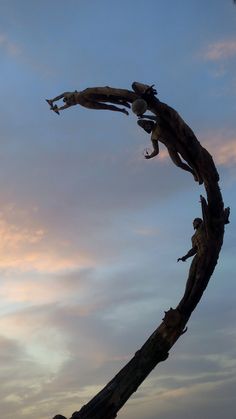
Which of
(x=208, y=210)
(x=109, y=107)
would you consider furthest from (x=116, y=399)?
(x=109, y=107)

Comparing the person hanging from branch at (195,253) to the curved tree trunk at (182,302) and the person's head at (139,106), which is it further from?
the person's head at (139,106)

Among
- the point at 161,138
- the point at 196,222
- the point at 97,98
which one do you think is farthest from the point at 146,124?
the point at 196,222

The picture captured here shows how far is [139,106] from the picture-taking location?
7965 mm

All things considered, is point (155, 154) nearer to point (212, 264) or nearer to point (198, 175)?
point (198, 175)

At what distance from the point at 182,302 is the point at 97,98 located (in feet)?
11.9

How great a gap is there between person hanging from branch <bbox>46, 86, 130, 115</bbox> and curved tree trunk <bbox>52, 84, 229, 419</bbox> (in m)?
0.10

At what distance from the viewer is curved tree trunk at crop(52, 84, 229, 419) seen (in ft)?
24.5

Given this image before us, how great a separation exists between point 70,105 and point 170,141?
2.01 meters

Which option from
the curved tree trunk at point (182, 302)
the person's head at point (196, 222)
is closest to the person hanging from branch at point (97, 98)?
the curved tree trunk at point (182, 302)

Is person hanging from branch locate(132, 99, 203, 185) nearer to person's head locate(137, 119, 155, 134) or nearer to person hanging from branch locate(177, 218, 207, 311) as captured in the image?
person's head locate(137, 119, 155, 134)

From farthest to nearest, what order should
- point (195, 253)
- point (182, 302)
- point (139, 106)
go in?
1. point (195, 253)
2. point (182, 302)
3. point (139, 106)

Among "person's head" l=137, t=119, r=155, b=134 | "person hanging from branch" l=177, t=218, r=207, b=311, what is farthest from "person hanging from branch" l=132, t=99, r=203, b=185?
"person hanging from branch" l=177, t=218, r=207, b=311

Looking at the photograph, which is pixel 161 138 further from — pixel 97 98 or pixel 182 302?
pixel 182 302

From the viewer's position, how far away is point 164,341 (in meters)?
7.99
